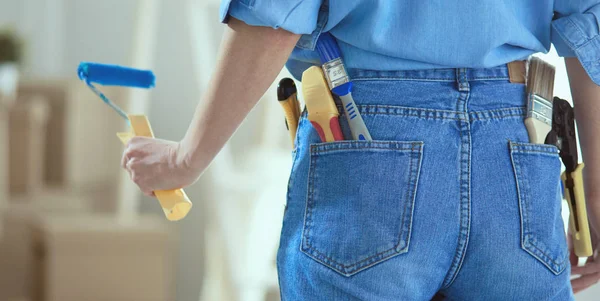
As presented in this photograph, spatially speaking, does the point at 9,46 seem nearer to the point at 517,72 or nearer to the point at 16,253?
the point at 16,253

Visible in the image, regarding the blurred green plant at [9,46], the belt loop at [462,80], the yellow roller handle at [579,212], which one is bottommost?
the yellow roller handle at [579,212]

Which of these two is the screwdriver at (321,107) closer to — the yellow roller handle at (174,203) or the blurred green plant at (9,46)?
the yellow roller handle at (174,203)

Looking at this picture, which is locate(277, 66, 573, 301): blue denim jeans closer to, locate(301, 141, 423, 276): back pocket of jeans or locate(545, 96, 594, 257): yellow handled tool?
locate(301, 141, 423, 276): back pocket of jeans

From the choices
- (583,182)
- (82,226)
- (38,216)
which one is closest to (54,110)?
(38,216)

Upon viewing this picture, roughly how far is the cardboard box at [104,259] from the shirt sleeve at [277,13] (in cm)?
191

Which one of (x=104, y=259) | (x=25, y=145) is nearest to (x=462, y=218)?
(x=104, y=259)

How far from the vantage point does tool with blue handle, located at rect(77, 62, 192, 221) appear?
837 mm

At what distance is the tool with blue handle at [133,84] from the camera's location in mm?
837

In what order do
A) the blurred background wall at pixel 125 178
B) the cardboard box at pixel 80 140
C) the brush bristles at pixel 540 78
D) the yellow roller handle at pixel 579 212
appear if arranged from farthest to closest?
the cardboard box at pixel 80 140 → the blurred background wall at pixel 125 178 → the yellow roller handle at pixel 579 212 → the brush bristles at pixel 540 78

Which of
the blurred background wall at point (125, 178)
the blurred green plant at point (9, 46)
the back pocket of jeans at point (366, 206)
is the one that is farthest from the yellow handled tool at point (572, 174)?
the blurred green plant at point (9, 46)

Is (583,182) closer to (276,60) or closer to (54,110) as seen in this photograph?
(276,60)

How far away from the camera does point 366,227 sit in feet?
2.27

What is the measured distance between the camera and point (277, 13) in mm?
659

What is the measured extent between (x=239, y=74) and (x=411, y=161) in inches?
6.9
